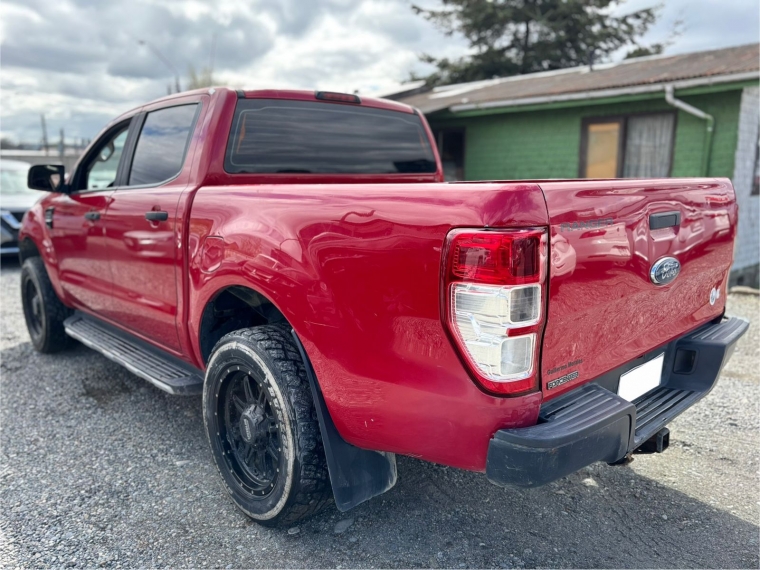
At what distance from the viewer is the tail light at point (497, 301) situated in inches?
68.8

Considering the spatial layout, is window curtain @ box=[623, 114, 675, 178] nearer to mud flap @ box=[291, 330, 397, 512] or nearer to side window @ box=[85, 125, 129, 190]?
side window @ box=[85, 125, 129, 190]

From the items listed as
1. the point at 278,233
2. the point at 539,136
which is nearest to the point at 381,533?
the point at 278,233

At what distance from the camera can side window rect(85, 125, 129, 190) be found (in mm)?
3934

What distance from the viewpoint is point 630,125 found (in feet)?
31.7

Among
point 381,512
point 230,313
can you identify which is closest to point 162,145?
point 230,313

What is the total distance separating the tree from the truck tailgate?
2257 cm

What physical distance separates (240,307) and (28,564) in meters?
1.36

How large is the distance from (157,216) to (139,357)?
95cm

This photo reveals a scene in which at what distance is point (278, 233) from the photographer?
2.32 m

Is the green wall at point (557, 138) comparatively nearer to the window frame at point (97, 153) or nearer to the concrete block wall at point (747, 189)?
the concrete block wall at point (747, 189)

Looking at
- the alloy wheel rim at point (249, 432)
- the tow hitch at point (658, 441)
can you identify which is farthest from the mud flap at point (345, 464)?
the tow hitch at point (658, 441)

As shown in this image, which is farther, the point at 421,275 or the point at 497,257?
the point at 421,275

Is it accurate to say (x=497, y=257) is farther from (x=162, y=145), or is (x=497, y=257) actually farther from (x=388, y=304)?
(x=162, y=145)

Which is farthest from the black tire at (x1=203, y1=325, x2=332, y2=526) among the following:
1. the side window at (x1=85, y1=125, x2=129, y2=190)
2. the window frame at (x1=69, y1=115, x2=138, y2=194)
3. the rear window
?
the side window at (x1=85, y1=125, x2=129, y2=190)
